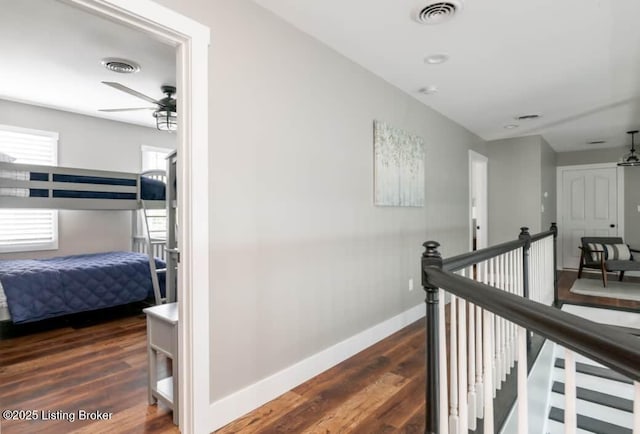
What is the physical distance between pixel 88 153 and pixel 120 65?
2.33 metres

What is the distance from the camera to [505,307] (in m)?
0.95

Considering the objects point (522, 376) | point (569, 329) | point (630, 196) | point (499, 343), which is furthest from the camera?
point (630, 196)

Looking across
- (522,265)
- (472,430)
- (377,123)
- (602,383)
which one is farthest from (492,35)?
(602,383)

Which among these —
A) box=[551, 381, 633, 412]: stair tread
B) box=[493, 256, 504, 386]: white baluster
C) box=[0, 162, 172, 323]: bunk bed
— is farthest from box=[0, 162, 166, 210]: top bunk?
box=[551, 381, 633, 412]: stair tread

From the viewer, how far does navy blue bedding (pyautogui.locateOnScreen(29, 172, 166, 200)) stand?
144 inches

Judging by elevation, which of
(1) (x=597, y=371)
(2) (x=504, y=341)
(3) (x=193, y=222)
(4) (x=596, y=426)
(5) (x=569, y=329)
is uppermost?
(3) (x=193, y=222)

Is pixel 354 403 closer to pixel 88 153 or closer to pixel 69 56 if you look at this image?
pixel 69 56

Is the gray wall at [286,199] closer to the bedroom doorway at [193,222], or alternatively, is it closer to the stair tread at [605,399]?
the bedroom doorway at [193,222]

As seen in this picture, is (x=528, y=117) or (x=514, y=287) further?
(x=528, y=117)

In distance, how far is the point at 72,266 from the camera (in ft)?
12.1

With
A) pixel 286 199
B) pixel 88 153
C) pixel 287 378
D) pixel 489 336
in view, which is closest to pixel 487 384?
pixel 489 336

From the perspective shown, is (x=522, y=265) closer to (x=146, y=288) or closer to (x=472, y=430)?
(x=472, y=430)

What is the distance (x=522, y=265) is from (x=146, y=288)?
383 cm

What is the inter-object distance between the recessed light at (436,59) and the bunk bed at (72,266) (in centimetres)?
309
